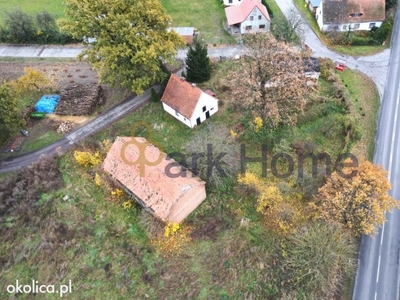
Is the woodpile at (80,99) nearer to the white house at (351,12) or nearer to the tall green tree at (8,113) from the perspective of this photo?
the tall green tree at (8,113)

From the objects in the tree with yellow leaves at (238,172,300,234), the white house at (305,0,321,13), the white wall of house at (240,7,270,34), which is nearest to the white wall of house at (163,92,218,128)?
the tree with yellow leaves at (238,172,300,234)

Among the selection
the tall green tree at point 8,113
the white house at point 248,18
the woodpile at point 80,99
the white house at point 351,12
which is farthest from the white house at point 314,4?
the tall green tree at point 8,113

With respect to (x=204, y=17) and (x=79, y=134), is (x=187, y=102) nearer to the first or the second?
(x=79, y=134)

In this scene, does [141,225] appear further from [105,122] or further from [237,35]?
[237,35]

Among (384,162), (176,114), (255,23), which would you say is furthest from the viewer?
(255,23)

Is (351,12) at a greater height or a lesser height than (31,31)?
greater

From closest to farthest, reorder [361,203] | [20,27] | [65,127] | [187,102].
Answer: [361,203]
[187,102]
[65,127]
[20,27]

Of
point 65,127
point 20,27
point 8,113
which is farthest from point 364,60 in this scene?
point 20,27

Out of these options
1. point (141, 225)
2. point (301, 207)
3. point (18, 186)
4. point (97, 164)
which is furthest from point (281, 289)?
point (18, 186)
